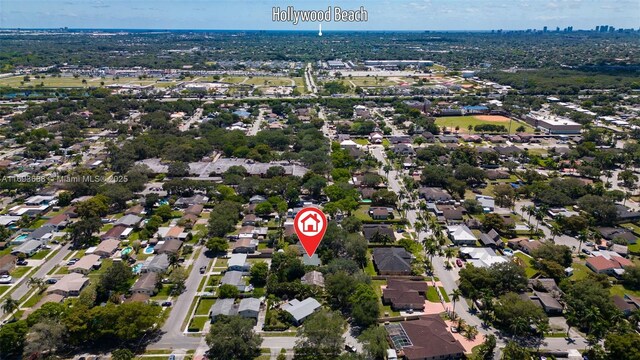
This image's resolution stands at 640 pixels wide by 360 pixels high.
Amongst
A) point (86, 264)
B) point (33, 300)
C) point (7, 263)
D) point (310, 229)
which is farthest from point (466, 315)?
point (7, 263)

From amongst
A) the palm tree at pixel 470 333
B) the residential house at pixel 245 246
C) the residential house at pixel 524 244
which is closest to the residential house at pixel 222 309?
the residential house at pixel 245 246

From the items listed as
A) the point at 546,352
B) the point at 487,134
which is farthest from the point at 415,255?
the point at 487,134

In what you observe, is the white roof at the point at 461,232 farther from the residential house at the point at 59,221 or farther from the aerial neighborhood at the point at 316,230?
the residential house at the point at 59,221

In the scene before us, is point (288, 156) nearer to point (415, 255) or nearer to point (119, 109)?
point (415, 255)

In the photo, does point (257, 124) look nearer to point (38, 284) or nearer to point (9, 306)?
point (38, 284)

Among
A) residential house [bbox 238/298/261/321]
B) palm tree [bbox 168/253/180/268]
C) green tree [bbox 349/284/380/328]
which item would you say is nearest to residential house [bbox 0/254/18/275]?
palm tree [bbox 168/253/180/268]
